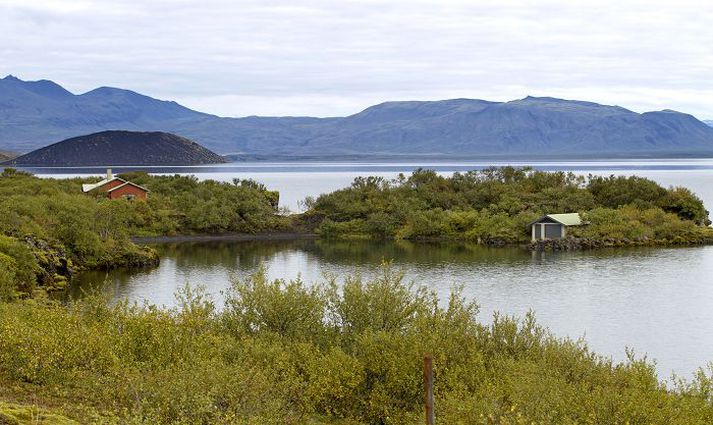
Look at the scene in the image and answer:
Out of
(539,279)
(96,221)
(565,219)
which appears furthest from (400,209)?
(539,279)

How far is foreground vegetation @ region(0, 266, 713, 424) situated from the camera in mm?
18500

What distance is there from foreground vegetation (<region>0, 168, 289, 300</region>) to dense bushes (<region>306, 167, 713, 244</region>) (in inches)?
298

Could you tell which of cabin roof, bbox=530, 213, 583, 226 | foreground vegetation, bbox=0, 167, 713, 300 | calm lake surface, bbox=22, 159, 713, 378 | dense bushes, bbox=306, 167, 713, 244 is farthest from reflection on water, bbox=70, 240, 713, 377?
cabin roof, bbox=530, 213, 583, 226

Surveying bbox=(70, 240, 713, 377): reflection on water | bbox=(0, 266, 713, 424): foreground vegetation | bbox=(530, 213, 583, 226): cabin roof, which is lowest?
bbox=(70, 240, 713, 377): reflection on water

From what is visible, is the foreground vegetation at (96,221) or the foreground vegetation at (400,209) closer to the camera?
the foreground vegetation at (96,221)

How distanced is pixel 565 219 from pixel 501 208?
8.17 metres

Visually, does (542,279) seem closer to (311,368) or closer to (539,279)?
(539,279)

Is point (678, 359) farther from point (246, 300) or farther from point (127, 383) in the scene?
point (127, 383)

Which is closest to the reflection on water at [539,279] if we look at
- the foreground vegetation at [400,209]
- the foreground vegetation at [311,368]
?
the foreground vegetation at [400,209]

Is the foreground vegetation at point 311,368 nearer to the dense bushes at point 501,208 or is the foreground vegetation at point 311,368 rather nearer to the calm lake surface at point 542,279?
the calm lake surface at point 542,279

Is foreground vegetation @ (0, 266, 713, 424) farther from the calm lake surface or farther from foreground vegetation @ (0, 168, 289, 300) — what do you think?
foreground vegetation @ (0, 168, 289, 300)

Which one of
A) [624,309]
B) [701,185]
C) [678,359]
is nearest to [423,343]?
[678,359]

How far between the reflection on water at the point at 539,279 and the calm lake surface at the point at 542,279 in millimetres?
65

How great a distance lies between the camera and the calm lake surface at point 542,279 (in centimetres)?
3544
